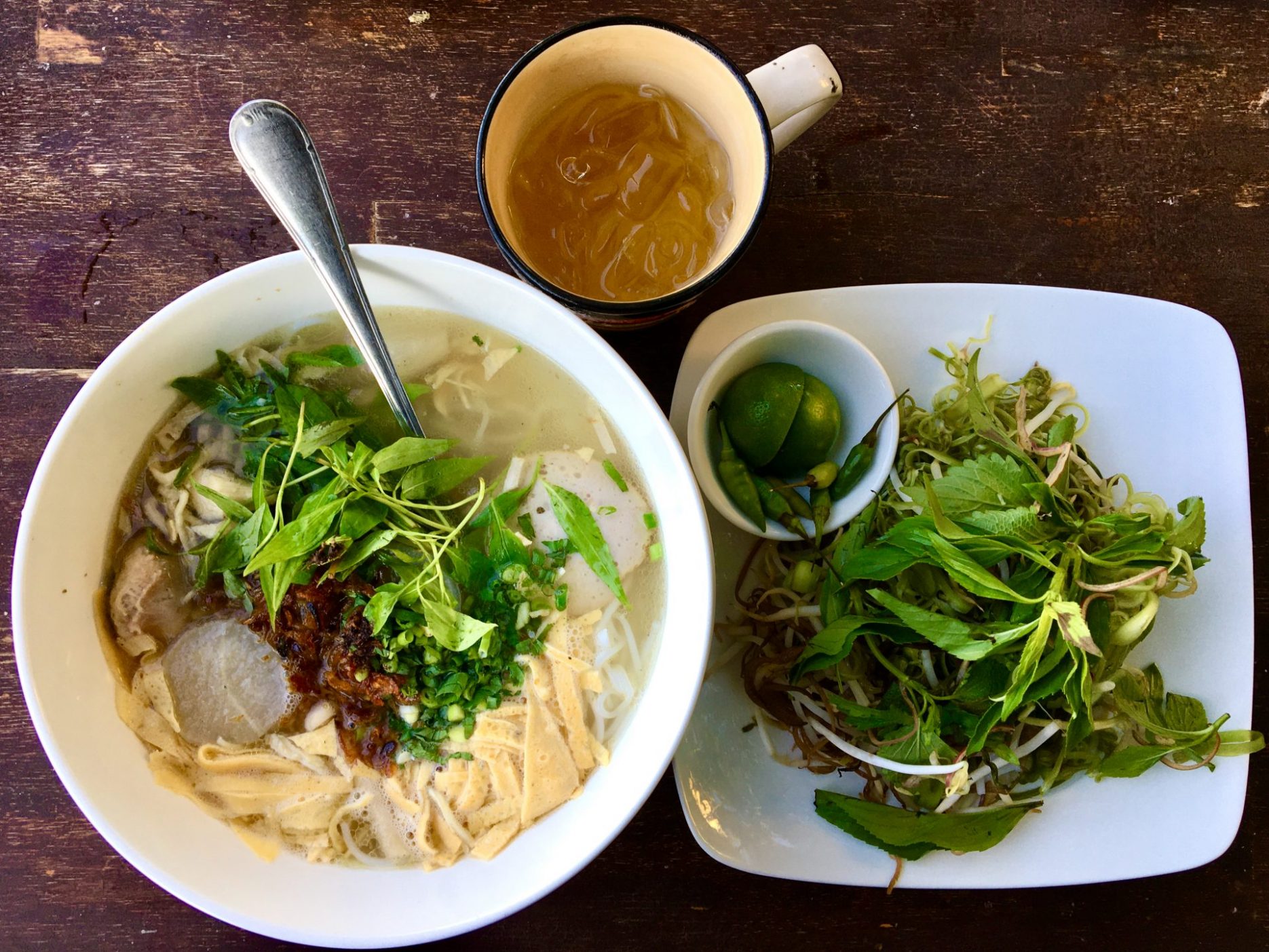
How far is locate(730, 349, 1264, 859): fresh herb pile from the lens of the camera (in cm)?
121

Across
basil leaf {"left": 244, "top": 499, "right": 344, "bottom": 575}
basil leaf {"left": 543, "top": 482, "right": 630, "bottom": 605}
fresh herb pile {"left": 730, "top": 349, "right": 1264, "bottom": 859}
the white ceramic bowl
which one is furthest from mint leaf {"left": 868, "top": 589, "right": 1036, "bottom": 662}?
basil leaf {"left": 244, "top": 499, "right": 344, "bottom": 575}

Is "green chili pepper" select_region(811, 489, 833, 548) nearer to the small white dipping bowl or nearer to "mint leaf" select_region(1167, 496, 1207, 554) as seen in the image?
the small white dipping bowl

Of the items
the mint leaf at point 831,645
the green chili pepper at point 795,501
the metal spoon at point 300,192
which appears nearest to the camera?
the metal spoon at point 300,192

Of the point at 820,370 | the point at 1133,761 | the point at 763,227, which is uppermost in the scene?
the point at 763,227

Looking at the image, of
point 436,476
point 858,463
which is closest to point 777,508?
point 858,463

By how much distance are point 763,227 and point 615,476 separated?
568 millimetres

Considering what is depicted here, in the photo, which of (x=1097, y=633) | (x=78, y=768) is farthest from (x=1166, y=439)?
(x=78, y=768)

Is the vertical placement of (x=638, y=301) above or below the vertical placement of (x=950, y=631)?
above

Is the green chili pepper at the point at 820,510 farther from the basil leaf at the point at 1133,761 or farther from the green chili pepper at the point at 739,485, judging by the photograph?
the basil leaf at the point at 1133,761

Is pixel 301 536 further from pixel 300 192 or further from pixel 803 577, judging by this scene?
pixel 803 577

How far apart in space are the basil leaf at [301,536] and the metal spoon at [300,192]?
0.83ft

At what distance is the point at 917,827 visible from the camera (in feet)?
4.45

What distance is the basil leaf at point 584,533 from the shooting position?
1287mm

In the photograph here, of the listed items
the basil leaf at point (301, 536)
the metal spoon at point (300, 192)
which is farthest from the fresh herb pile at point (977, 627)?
the metal spoon at point (300, 192)
